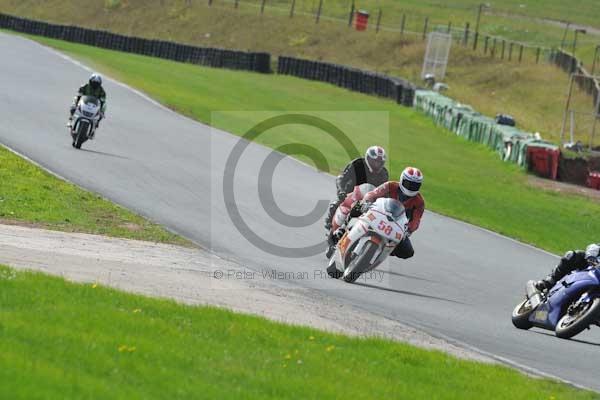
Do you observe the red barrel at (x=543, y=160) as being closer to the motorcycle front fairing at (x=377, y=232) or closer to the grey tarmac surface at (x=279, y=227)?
the grey tarmac surface at (x=279, y=227)

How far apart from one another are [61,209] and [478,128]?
72.3 ft

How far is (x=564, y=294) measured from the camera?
41.8 ft

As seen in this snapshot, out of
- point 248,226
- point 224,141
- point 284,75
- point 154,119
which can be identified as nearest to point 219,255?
point 248,226

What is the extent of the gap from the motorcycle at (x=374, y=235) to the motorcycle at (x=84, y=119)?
10992 millimetres

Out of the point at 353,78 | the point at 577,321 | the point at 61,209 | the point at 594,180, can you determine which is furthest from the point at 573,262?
the point at 353,78

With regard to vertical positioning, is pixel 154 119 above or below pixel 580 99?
below

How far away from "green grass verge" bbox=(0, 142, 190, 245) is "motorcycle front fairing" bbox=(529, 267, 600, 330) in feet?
17.4

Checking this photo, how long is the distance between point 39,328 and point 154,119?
76.7 ft

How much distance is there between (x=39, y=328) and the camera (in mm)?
8516

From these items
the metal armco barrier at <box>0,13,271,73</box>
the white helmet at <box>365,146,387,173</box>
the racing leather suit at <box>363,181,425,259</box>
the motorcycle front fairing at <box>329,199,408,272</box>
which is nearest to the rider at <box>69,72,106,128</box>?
the white helmet at <box>365,146,387,173</box>

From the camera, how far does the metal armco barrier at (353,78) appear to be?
4759 cm

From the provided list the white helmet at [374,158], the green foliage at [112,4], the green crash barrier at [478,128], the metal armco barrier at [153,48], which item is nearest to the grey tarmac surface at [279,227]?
the white helmet at [374,158]

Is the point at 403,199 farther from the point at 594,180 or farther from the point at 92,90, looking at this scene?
the point at 594,180

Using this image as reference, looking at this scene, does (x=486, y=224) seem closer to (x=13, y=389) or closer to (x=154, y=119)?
(x=154, y=119)
